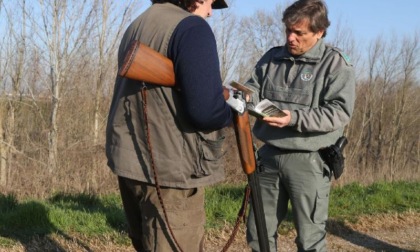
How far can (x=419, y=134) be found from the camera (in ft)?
87.0

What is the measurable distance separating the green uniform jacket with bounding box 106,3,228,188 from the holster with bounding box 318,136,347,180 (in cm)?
109

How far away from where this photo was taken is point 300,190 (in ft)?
10.6

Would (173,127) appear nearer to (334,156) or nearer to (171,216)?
(171,216)

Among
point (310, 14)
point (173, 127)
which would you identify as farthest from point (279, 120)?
point (173, 127)

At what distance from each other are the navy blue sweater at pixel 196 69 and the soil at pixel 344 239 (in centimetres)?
274

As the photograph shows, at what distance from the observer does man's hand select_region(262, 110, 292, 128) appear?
2.95m

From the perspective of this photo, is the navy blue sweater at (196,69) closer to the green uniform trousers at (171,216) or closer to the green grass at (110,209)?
the green uniform trousers at (171,216)

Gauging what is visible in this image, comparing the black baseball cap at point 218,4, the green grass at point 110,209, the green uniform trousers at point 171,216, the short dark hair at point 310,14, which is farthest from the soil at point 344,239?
the black baseball cap at point 218,4

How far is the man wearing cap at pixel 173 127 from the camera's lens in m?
2.18

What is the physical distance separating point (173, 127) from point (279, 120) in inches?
35.2

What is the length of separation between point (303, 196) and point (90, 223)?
8.50ft

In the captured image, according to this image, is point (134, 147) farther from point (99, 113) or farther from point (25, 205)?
point (99, 113)

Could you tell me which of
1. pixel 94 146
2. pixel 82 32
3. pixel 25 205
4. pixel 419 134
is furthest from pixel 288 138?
pixel 419 134

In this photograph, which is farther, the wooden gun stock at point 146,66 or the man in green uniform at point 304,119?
the man in green uniform at point 304,119
